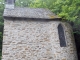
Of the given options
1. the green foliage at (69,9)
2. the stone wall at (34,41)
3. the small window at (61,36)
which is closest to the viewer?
the stone wall at (34,41)

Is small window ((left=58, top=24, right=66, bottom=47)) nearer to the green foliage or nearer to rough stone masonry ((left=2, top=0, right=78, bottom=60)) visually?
rough stone masonry ((left=2, top=0, right=78, bottom=60))

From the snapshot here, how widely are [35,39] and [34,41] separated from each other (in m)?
0.21

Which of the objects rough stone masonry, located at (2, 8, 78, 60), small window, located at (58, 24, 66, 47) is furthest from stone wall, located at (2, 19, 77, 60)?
small window, located at (58, 24, 66, 47)

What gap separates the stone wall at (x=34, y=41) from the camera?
35.6 feet

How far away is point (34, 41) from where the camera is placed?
11.4 metres

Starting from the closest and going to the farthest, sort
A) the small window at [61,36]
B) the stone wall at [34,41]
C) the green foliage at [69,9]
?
the stone wall at [34,41], the green foliage at [69,9], the small window at [61,36]

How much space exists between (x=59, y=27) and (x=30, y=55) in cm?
374

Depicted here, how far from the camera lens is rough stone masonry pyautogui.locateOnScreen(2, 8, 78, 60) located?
35.7 ft

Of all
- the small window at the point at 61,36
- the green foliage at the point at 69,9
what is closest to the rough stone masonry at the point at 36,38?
the small window at the point at 61,36

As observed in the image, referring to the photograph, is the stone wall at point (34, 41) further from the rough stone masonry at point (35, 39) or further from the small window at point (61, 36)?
the small window at point (61, 36)

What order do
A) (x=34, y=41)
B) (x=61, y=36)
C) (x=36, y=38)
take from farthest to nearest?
1. (x=61, y=36)
2. (x=36, y=38)
3. (x=34, y=41)

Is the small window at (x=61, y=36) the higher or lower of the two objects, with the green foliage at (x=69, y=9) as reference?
lower

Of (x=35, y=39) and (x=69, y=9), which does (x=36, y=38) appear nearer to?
(x=35, y=39)

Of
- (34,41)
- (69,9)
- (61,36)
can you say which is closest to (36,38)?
(34,41)
